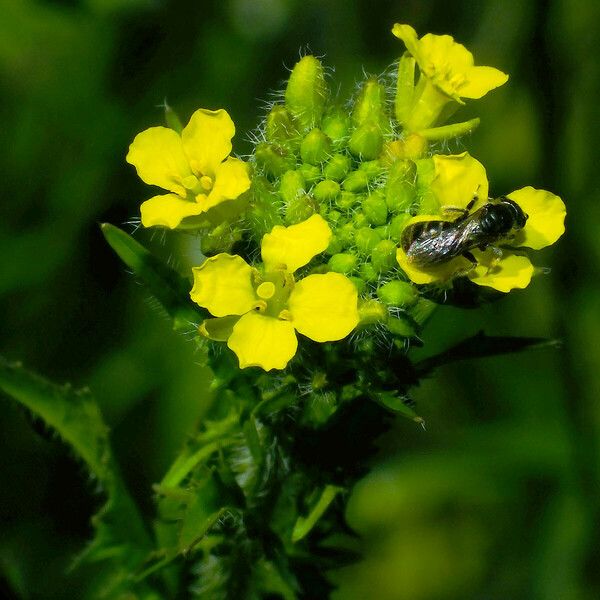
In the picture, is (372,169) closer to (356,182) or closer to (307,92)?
(356,182)

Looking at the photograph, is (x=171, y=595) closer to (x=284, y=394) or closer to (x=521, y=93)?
(x=284, y=394)

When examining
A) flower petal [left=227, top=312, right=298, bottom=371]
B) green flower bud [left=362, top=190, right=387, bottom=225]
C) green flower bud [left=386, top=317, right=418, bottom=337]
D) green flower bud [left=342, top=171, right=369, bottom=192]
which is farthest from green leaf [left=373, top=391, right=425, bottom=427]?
green flower bud [left=342, top=171, right=369, bottom=192]

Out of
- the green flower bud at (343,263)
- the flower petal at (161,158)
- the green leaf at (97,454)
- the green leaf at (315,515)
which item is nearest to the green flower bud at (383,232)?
the green flower bud at (343,263)

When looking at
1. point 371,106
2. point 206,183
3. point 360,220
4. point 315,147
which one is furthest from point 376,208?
point 206,183

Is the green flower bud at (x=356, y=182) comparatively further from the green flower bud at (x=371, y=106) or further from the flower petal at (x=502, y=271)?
the flower petal at (x=502, y=271)

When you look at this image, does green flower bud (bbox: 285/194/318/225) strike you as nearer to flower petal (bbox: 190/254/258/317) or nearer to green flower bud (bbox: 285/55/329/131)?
flower petal (bbox: 190/254/258/317)

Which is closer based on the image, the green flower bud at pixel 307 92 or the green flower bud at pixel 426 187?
the green flower bud at pixel 426 187
